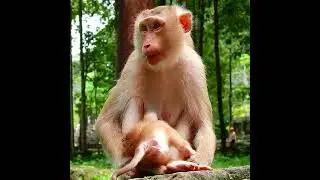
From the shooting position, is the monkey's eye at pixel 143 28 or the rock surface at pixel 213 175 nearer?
the rock surface at pixel 213 175

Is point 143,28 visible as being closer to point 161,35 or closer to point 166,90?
point 161,35

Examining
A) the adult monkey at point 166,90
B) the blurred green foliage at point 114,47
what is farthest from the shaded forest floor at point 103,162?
the blurred green foliage at point 114,47

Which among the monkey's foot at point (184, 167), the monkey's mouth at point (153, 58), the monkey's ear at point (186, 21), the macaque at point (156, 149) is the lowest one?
the monkey's foot at point (184, 167)

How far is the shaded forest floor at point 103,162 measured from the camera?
6.47m

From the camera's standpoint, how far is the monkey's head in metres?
3.79

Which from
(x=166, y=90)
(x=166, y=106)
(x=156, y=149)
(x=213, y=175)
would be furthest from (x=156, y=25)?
(x=213, y=175)

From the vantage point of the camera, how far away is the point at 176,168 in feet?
11.2

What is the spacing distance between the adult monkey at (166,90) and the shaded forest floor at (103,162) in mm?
480

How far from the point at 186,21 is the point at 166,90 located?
0.62m

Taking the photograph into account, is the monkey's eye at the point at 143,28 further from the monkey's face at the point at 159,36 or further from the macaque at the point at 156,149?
the macaque at the point at 156,149
